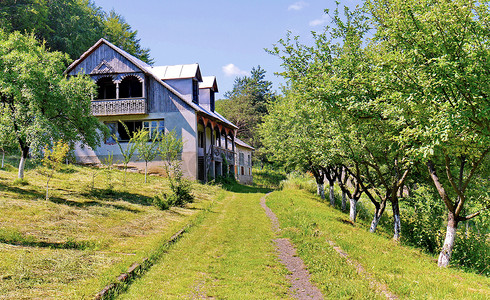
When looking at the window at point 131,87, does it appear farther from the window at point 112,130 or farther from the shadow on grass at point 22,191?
the shadow on grass at point 22,191

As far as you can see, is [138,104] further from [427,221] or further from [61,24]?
[61,24]

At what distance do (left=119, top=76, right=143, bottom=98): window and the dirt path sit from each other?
20503 millimetres

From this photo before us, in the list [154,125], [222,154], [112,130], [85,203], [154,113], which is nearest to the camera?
[85,203]

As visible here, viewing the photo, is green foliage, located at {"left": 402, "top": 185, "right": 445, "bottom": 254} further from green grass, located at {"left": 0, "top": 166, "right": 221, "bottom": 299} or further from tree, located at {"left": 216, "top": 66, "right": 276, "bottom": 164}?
tree, located at {"left": 216, "top": 66, "right": 276, "bottom": 164}

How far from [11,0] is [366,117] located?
137 feet

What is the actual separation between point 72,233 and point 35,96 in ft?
23.9

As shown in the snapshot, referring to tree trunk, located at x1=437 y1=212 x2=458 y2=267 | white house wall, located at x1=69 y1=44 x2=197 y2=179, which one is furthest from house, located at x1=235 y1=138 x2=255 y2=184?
tree trunk, located at x1=437 y1=212 x2=458 y2=267

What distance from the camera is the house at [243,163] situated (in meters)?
44.1

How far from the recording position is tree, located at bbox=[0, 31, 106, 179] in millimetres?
14041

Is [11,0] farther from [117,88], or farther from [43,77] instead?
[43,77]

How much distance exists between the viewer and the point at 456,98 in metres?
8.79

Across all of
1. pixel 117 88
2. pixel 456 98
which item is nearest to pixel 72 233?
pixel 456 98

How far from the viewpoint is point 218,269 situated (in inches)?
327

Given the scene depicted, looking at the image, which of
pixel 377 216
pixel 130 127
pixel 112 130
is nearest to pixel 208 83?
pixel 130 127
